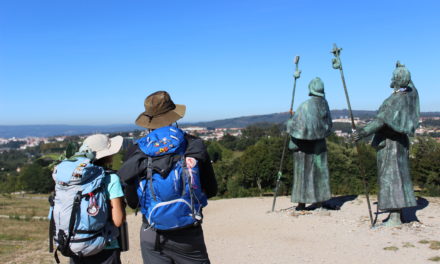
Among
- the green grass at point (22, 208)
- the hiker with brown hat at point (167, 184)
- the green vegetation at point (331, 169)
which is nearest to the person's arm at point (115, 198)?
the hiker with brown hat at point (167, 184)

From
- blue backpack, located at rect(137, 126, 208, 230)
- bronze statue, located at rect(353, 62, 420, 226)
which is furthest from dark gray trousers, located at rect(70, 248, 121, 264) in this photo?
bronze statue, located at rect(353, 62, 420, 226)

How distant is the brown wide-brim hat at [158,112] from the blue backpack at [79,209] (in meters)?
0.60

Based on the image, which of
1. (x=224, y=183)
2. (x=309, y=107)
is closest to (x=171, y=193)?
(x=309, y=107)

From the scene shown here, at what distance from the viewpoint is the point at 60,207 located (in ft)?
11.4

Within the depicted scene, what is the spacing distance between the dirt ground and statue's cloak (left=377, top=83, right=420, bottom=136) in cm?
215

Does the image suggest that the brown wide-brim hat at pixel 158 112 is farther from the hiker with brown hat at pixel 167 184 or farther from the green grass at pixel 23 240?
the green grass at pixel 23 240

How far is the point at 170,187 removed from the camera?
3111 mm

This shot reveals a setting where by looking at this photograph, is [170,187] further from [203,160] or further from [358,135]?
[358,135]

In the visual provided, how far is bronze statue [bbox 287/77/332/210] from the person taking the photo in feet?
32.6

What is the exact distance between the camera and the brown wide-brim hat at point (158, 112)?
11.4ft

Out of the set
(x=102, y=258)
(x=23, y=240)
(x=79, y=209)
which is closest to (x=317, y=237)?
(x=102, y=258)

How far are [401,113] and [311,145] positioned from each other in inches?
104

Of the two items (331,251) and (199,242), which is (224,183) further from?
(199,242)

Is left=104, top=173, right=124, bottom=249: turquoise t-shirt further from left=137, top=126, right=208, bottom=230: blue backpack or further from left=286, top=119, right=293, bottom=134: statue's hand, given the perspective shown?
left=286, top=119, right=293, bottom=134: statue's hand
